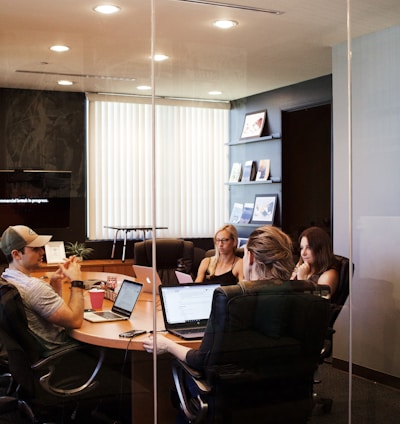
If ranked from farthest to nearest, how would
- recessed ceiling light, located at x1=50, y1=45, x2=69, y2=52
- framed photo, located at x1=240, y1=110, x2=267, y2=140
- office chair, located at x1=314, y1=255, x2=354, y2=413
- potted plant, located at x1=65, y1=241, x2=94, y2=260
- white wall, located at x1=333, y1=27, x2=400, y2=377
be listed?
white wall, located at x1=333, y1=27, x2=400, y2=377, office chair, located at x1=314, y1=255, x2=354, y2=413, framed photo, located at x1=240, y1=110, x2=267, y2=140, recessed ceiling light, located at x1=50, y1=45, x2=69, y2=52, potted plant, located at x1=65, y1=241, x2=94, y2=260

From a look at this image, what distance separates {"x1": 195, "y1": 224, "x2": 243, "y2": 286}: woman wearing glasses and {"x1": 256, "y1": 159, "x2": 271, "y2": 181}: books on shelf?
0.34 meters

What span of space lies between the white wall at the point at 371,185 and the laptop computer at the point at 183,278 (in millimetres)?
1204

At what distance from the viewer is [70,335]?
3.07m

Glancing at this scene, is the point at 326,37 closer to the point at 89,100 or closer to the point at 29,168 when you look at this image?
the point at 89,100

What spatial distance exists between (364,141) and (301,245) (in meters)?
0.89

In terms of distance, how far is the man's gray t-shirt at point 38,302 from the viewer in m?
2.96

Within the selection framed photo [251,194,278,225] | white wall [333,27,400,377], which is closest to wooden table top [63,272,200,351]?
framed photo [251,194,278,225]

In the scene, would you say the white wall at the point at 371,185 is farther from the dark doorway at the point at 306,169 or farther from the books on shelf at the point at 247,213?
the books on shelf at the point at 247,213

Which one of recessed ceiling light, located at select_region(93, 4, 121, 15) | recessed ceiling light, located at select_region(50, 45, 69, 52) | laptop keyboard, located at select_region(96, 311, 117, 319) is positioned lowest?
laptop keyboard, located at select_region(96, 311, 117, 319)

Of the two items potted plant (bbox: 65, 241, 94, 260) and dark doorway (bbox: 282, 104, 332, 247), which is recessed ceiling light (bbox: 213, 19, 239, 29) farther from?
potted plant (bbox: 65, 241, 94, 260)

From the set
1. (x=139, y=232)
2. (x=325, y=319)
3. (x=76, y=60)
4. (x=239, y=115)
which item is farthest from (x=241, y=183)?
(x=76, y=60)

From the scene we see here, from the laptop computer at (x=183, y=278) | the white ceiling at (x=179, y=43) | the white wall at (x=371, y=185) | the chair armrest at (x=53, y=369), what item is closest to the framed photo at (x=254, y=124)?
the white ceiling at (x=179, y=43)

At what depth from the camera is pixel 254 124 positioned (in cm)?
362

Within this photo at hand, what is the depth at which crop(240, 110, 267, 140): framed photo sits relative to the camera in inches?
142
